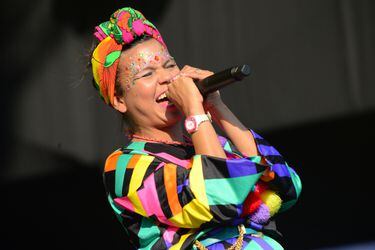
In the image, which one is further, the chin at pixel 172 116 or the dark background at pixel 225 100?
the dark background at pixel 225 100

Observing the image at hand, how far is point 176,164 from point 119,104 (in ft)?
1.11

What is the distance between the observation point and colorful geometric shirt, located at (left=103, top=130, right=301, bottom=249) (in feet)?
5.51

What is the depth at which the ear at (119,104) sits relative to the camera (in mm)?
2085

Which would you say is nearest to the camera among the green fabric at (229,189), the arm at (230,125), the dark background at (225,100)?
the green fabric at (229,189)

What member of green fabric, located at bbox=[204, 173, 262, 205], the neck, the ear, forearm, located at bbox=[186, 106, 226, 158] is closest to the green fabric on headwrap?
the ear

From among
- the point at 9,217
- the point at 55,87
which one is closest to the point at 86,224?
the point at 9,217

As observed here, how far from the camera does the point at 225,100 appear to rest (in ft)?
10.2

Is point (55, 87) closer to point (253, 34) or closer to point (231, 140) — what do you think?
point (253, 34)

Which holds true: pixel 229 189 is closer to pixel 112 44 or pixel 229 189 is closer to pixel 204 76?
pixel 204 76

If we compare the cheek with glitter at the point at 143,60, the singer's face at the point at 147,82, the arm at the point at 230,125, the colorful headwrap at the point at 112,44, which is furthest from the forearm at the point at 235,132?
the colorful headwrap at the point at 112,44

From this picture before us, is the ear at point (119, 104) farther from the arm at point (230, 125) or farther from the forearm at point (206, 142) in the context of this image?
the forearm at point (206, 142)

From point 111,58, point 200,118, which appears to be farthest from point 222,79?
point 111,58

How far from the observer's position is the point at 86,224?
3066 millimetres

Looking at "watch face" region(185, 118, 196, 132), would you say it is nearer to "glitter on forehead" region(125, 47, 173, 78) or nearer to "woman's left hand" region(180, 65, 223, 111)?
"woman's left hand" region(180, 65, 223, 111)
